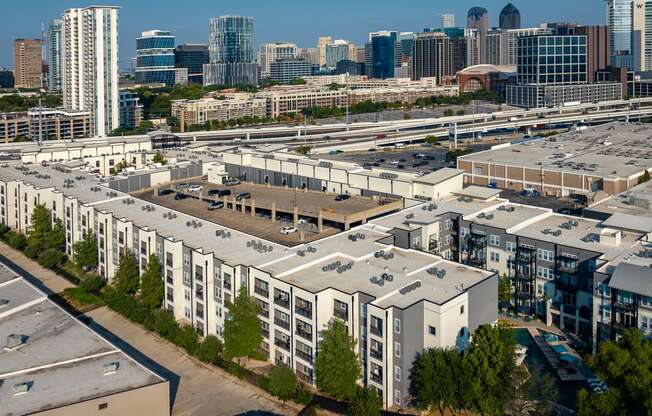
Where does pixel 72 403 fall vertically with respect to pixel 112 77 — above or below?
below

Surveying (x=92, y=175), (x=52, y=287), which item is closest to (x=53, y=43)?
(x=92, y=175)

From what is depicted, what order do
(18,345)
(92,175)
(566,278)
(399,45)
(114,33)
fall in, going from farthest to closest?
(399,45) < (114,33) < (92,175) < (566,278) < (18,345)

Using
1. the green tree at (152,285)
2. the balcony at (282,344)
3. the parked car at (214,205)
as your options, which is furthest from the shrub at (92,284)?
the balcony at (282,344)

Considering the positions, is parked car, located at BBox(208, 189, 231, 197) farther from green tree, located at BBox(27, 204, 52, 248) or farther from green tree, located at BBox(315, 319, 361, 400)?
green tree, located at BBox(315, 319, 361, 400)

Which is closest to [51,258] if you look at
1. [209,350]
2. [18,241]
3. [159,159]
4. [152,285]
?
[18,241]

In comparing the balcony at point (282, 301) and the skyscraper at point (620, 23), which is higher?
the skyscraper at point (620, 23)

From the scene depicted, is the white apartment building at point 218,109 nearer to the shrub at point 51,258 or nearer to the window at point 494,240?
the shrub at point 51,258

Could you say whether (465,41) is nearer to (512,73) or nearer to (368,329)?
(512,73)
